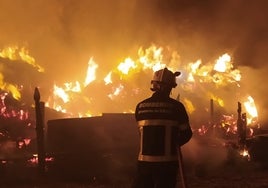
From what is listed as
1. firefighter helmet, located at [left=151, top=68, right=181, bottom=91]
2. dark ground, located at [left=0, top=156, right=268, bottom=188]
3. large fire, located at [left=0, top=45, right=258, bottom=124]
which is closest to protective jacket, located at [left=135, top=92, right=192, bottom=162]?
firefighter helmet, located at [left=151, top=68, right=181, bottom=91]

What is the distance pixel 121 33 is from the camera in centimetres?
2902

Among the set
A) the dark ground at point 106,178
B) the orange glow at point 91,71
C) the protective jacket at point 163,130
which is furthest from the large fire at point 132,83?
the protective jacket at point 163,130

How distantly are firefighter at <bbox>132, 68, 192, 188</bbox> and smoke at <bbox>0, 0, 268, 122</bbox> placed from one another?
19.9m

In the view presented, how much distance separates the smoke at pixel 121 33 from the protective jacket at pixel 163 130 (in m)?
19.9

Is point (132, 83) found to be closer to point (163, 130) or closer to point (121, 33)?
point (121, 33)

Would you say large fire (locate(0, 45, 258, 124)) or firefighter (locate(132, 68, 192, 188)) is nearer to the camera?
firefighter (locate(132, 68, 192, 188))

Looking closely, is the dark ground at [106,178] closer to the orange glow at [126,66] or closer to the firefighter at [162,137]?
the firefighter at [162,137]

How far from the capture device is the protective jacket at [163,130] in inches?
216

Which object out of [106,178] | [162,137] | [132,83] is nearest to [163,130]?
[162,137]

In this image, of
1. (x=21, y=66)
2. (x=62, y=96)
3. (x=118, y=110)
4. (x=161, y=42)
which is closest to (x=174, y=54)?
(x=161, y=42)

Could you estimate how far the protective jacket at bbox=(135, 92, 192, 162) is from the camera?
549 cm

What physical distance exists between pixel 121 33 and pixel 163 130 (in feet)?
78.6

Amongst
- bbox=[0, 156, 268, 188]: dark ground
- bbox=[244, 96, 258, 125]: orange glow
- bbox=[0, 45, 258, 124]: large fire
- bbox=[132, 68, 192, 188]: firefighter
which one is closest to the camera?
bbox=[132, 68, 192, 188]: firefighter

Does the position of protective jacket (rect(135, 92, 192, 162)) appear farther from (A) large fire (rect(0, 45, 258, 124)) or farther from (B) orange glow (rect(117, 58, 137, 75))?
(B) orange glow (rect(117, 58, 137, 75))
